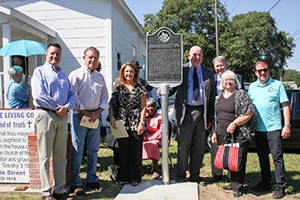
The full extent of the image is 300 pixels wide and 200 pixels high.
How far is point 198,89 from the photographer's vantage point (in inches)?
186

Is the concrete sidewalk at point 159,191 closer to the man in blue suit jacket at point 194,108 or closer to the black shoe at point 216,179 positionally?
the man in blue suit jacket at point 194,108

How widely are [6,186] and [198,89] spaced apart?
3188mm

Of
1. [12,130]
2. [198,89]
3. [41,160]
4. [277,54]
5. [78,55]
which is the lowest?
[41,160]

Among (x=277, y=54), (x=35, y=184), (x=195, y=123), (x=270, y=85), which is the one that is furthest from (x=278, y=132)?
(x=277, y=54)

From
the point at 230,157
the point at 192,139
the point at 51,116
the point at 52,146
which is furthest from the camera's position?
the point at 192,139

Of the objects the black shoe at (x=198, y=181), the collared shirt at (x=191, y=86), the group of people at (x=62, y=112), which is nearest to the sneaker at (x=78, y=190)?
the group of people at (x=62, y=112)

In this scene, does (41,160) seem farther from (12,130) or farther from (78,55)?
(78,55)

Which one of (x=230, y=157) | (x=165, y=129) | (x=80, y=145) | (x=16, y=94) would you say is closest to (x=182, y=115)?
(x=165, y=129)

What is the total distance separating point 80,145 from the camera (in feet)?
14.2

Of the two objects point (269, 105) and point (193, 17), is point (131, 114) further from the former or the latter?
point (193, 17)

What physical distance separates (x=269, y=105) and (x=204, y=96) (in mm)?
935

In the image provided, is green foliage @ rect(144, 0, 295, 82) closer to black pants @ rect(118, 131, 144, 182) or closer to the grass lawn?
the grass lawn

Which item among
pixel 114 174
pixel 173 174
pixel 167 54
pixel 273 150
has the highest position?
pixel 167 54

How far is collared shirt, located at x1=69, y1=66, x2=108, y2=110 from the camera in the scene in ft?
13.9
